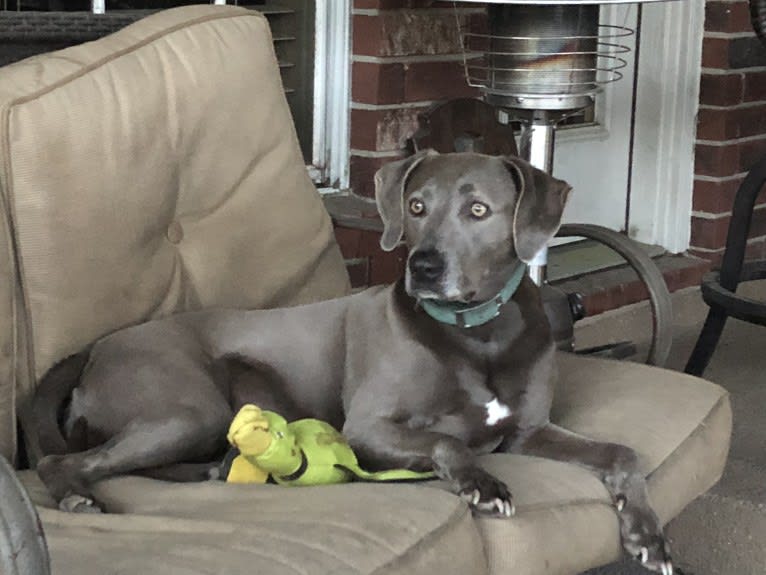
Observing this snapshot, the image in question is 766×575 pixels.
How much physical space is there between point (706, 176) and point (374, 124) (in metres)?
1.30

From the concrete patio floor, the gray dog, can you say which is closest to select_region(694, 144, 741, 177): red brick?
the concrete patio floor

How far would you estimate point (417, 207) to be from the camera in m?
2.14

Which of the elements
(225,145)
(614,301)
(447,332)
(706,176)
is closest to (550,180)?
(447,332)

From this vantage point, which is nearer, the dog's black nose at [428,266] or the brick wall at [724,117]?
the dog's black nose at [428,266]

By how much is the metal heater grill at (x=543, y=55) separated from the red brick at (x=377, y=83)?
0.62 m

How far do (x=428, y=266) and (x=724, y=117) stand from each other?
2.26 metres

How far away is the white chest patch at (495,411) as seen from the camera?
207cm

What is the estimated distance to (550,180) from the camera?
2137mm

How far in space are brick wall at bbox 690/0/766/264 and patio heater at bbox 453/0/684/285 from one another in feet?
4.85

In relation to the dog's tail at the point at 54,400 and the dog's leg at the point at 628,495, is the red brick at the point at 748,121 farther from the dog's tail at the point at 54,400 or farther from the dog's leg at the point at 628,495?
the dog's tail at the point at 54,400

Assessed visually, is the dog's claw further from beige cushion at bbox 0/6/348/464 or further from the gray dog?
beige cushion at bbox 0/6/348/464

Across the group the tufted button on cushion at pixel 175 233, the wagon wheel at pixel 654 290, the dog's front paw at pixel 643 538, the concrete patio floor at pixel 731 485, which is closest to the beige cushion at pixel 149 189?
the tufted button on cushion at pixel 175 233

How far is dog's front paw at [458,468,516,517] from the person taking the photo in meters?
1.76

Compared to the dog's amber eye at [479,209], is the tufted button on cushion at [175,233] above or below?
below
